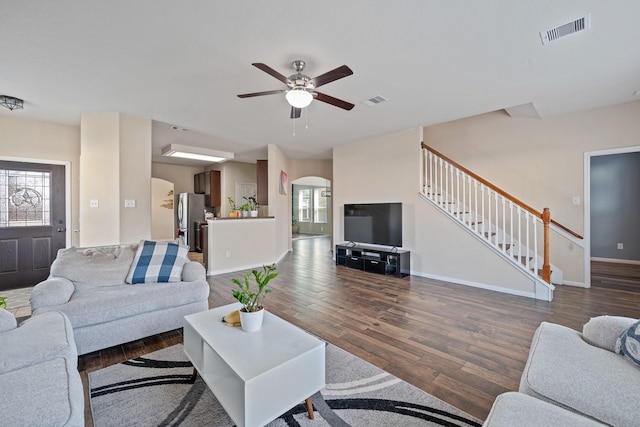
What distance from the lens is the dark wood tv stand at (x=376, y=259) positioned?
485 centimetres

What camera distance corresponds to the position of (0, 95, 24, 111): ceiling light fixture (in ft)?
11.1

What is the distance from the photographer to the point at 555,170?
14.5ft

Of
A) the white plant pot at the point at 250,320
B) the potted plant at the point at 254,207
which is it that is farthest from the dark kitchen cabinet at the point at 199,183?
the white plant pot at the point at 250,320

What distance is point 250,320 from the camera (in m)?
1.74

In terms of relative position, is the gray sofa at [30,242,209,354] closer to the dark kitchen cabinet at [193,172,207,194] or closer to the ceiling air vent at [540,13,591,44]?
the ceiling air vent at [540,13,591,44]

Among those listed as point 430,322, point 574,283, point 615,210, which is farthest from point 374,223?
point 615,210

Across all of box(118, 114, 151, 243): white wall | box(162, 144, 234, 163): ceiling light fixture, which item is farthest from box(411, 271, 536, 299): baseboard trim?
box(162, 144, 234, 163): ceiling light fixture

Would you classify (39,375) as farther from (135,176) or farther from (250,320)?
(135,176)

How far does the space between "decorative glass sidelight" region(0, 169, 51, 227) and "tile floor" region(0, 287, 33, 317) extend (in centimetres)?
102

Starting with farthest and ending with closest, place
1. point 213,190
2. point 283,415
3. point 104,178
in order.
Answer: point 213,190
point 104,178
point 283,415

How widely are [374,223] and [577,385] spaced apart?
427 centimetres

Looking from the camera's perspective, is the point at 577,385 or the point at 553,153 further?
the point at 553,153

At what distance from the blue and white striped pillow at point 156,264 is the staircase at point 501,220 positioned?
13.2 ft

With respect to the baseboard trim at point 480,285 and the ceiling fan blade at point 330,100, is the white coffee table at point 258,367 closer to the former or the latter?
the ceiling fan blade at point 330,100
